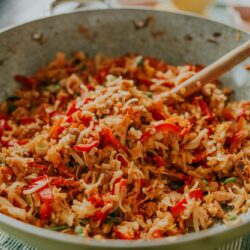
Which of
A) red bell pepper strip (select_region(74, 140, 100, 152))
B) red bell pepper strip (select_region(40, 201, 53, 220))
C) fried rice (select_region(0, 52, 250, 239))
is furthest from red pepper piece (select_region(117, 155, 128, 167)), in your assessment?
red bell pepper strip (select_region(40, 201, 53, 220))

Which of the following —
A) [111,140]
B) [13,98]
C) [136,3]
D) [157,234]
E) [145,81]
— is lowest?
[157,234]

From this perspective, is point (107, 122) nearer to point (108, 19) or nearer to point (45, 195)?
point (45, 195)

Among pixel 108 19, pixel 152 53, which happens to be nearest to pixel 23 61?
pixel 108 19

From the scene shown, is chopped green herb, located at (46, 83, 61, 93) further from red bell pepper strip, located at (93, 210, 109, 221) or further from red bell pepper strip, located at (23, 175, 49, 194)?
red bell pepper strip, located at (93, 210, 109, 221)


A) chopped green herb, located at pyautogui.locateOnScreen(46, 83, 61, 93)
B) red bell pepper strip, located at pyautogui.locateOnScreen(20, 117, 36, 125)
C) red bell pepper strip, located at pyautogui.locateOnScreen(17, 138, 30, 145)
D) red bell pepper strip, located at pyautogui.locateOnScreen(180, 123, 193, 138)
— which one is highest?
chopped green herb, located at pyautogui.locateOnScreen(46, 83, 61, 93)

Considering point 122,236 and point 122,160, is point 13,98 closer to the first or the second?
point 122,160

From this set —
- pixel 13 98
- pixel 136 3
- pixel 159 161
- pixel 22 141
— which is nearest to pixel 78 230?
pixel 159 161
